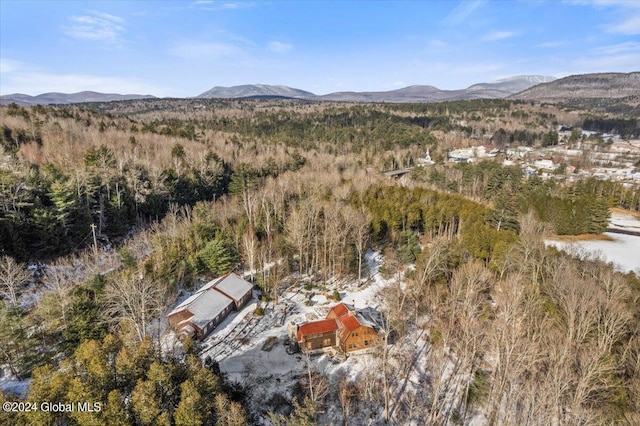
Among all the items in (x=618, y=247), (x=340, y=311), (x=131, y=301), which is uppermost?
(x=131, y=301)

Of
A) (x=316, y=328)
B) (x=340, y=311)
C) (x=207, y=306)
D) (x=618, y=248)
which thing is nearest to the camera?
(x=316, y=328)

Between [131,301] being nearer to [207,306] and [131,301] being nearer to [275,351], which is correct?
[207,306]

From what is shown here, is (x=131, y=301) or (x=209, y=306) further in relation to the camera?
(x=209, y=306)

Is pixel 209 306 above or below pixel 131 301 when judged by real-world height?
below

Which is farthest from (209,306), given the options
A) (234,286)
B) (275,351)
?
(275,351)

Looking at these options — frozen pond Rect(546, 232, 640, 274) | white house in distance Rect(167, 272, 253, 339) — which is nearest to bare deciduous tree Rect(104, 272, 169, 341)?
white house in distance Rect(167, 272, 253, 339)

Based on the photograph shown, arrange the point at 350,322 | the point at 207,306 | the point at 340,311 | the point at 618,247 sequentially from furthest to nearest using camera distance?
1. the point at 618,247
2. the point at 207,306
3. the point at 340,311
4. the point at 350,322

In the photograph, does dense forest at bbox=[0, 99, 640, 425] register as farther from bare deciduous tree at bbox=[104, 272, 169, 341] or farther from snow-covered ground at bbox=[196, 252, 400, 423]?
snow-covered ground at bbox=[196, 252, 400, 423]
